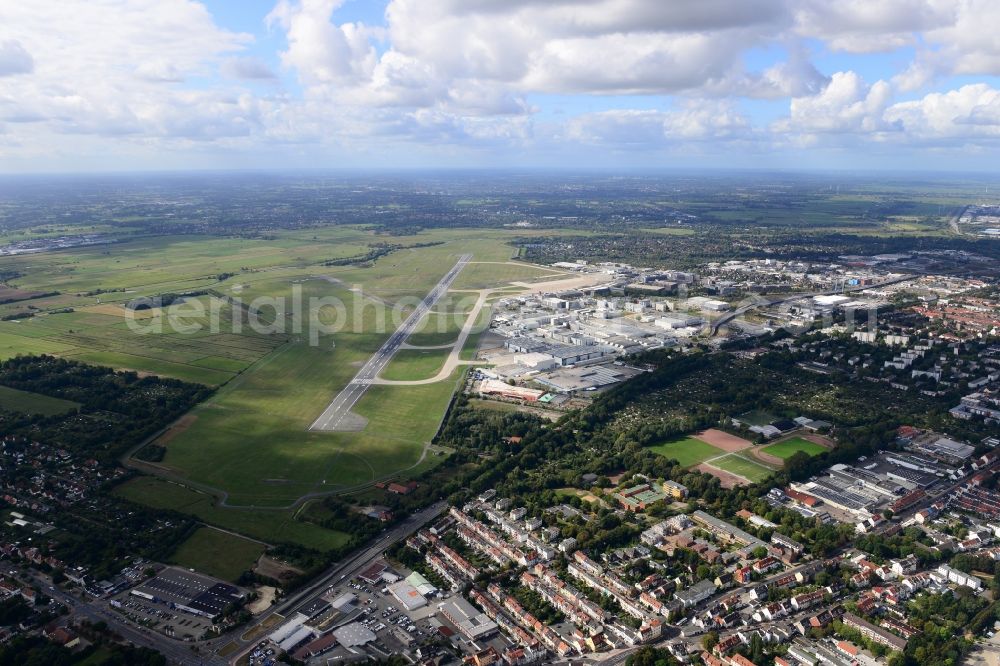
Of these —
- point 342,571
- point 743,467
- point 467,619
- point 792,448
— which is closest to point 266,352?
point 342,571

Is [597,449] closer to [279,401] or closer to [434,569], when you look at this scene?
[434,569]

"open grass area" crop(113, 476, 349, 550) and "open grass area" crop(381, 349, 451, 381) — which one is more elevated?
"open grass area" crop(381, 349, 451, 381)

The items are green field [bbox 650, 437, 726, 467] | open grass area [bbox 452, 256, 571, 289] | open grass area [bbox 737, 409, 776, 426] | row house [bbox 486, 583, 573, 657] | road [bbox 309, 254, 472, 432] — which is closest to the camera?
row house [bbox 486, 583, 573, 657]

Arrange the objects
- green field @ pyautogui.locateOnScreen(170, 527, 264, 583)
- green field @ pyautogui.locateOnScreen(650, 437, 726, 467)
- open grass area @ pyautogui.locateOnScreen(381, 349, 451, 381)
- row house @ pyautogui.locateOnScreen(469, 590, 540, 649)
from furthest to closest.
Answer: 1. open grass area @ pyautogui.locateOnScreen(381, 349, 451, 381)
2. green field @ pyautogui.locateOnScreen(650, 437, 726, 467)
3. green field @ pyautogui.locateOnScreen(170, 527, 264, 583)
4. row house @ pyautogui.locateOnScreen(469, 590, 540, 649)

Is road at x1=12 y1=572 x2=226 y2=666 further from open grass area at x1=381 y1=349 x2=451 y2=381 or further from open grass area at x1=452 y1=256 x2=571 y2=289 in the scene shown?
open grass area at x1=452 y1=256 x2=571 y2=289

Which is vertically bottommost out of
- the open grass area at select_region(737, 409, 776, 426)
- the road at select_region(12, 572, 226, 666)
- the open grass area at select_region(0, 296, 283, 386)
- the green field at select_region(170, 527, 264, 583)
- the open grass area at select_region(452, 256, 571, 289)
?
the road at select_region(12, 572, 226, 666)

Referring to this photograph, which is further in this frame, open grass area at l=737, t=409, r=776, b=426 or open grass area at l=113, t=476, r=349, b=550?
open grass area at l=737, t=409, r=776, b=426

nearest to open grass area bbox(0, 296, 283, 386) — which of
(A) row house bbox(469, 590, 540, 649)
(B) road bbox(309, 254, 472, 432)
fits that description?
(B) road bbox(309, 254, 472, 432)
